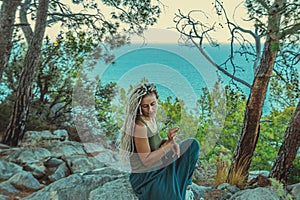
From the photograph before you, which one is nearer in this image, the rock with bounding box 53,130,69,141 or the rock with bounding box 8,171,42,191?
the rock with bounding box 8,171,42,191

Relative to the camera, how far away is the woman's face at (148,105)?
1599 millimetres

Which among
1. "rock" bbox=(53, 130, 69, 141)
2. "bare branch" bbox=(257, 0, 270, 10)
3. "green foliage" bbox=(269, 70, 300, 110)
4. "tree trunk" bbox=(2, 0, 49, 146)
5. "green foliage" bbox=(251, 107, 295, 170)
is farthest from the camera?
"rock" bbox=(53, 130, 69, 141)

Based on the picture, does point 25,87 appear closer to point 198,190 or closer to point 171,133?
point 198,190

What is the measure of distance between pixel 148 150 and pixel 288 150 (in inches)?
55.3

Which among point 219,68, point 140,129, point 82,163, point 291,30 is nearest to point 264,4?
point 291,30

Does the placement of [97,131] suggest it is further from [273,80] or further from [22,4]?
[273,80]

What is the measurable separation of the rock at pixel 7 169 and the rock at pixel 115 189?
47.5 inches

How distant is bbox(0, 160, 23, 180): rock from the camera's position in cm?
268

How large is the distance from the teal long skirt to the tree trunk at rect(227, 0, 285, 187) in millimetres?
1058

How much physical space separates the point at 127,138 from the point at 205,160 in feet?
5.93

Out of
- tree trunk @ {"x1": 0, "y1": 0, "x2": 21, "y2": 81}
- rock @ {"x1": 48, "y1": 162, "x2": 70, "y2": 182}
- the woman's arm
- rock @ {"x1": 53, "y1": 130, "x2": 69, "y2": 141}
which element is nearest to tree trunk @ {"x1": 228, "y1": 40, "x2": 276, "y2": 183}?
the woman's arm

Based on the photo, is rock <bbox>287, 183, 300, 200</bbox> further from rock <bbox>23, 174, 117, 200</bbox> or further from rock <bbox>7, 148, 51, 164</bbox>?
rock <bbox>7, 148, 51, 164</bbox>

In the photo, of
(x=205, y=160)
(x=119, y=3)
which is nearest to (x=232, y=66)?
(x=205, y=160)

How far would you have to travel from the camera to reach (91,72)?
3.41 metres
